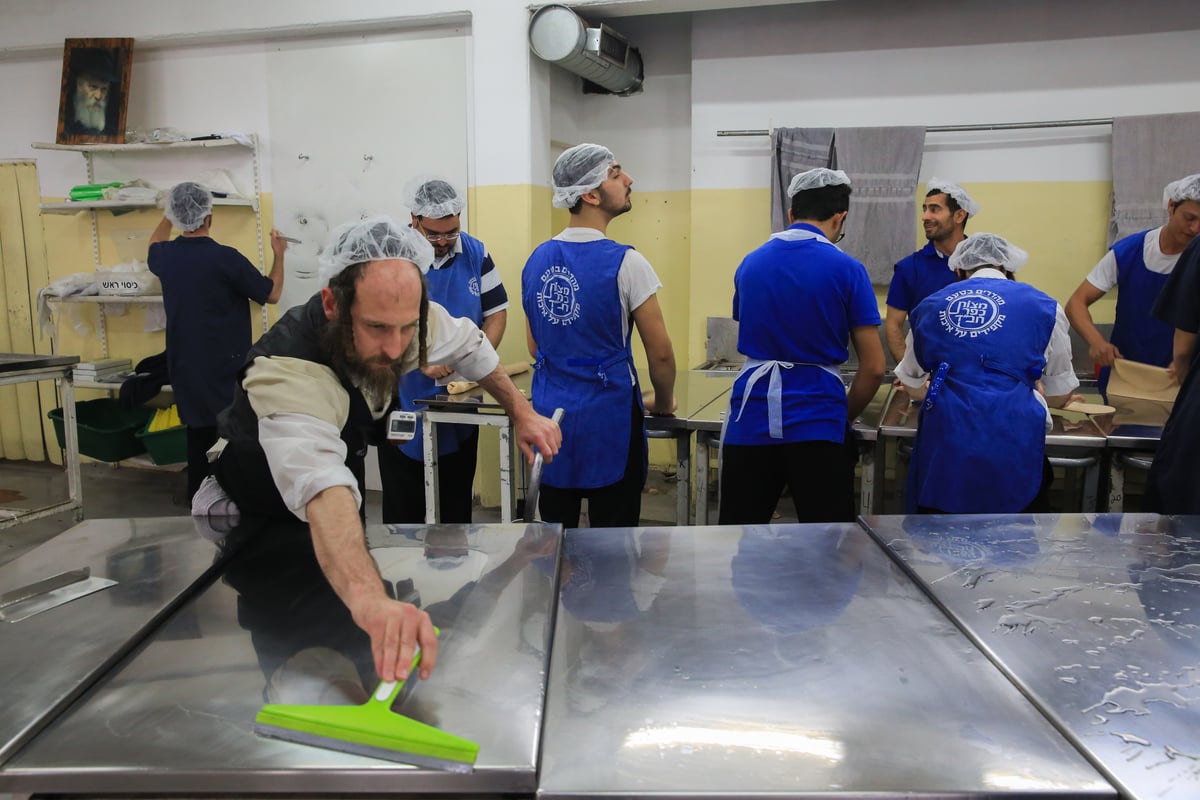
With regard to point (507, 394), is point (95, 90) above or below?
above

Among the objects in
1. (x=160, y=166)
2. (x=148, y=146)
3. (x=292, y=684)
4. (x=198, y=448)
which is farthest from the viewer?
(x=160, y=166)

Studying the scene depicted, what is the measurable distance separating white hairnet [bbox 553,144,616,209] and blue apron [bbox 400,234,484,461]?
25.1 inches

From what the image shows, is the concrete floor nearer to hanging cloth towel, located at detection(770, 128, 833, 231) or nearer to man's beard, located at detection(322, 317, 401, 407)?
hanging cloth towel, located at detection(770, 128, 833, 231)

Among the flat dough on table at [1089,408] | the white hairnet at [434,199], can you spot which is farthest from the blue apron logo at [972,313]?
the white hairnet at [434,199]

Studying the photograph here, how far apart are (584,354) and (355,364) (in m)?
1.01

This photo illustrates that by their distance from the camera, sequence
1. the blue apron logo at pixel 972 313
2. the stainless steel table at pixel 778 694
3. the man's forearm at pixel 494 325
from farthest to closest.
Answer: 1. the man's forearm at pixel 494 325
2. the blue apron logo at pixel 972 313
3. the stainless steel table at pixel 778 694

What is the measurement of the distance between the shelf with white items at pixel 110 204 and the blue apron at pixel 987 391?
3381 millimetres

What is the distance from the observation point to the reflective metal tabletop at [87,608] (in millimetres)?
985

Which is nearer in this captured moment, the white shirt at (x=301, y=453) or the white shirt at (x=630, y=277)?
the white shirt at (x=301, y=453)

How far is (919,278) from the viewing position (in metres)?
3.28

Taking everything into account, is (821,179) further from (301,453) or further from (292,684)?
(292,684)

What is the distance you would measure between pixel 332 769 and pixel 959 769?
2.08 feet

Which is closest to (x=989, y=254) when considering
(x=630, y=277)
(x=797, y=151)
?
(x=630, y=277)

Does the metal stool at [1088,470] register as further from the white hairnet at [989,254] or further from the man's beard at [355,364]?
the man's beard at [355,364]
